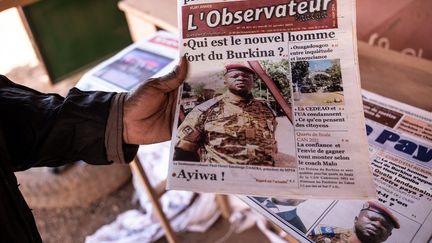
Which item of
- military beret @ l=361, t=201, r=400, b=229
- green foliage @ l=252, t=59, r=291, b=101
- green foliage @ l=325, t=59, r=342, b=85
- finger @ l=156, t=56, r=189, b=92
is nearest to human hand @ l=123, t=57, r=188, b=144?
finger @ l=156, t=56, r=189, b=92

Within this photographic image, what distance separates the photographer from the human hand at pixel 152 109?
25.2 inches

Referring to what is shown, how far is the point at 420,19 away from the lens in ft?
3.30

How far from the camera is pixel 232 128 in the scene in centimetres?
59

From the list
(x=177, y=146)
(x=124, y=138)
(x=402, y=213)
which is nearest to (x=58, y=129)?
(x=124, y=138)

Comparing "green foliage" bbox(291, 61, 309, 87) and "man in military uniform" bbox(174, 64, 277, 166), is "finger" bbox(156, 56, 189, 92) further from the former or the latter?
"green foliage" bbox(291, 61, 309, 87)

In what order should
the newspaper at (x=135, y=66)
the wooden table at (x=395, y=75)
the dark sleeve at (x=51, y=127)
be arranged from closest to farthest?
the dark sleeve at (x=51, y=127), the wooden table at (x=395, y=75), the newspaper at (x=135, y=66)

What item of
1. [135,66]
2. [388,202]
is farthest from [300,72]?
[135,66]

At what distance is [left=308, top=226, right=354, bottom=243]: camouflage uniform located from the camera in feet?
1.90

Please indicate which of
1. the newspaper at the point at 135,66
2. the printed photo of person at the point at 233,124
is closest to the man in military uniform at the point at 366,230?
the printed photo of person at the point at 233,124

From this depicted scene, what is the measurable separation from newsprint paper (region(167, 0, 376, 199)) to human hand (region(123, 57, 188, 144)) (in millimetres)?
28

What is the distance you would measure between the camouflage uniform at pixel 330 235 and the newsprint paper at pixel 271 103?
0.10m

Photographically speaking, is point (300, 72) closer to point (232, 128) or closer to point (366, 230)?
point (232, 128)

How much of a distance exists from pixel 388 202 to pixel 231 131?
270 millimetres

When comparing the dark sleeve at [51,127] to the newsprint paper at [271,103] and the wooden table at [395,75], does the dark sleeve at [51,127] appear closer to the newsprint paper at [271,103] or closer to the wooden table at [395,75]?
the newsprint paper at [271,103]
